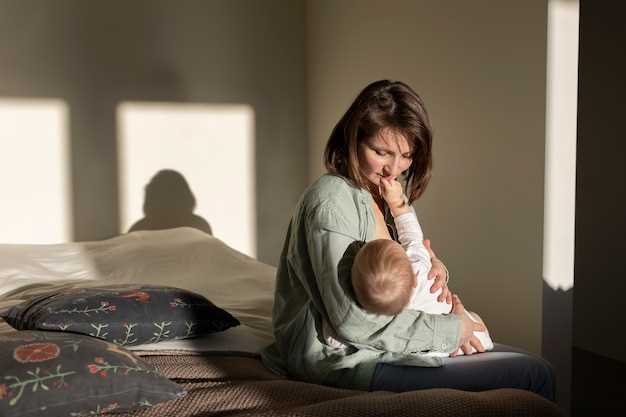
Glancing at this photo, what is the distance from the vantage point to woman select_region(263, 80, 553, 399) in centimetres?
178

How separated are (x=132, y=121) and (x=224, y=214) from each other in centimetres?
69

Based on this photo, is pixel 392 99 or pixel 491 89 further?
pixel 491 89

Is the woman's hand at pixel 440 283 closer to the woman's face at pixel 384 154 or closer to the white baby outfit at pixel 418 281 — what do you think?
the white baby outfit at pixel 418 281

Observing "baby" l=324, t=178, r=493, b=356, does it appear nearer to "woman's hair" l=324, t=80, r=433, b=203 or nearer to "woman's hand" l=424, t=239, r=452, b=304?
"woman's hand" l=424, t=239, r=452, b=304

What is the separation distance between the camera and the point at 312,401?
5.30ft

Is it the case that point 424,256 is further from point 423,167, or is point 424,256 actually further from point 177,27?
point 177,27

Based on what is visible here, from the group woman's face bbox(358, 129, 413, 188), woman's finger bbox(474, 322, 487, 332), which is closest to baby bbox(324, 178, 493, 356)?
woman's finger bbox(474, 322, 487, 332)

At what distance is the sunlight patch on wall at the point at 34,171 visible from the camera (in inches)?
140

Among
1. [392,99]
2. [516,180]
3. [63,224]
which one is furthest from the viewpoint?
[63,224]

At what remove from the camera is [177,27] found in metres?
3.92

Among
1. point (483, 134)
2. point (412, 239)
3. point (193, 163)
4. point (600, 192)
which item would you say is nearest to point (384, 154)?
point (412, 239)

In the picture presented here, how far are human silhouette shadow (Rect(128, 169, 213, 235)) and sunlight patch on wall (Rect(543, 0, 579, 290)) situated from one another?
1.98m

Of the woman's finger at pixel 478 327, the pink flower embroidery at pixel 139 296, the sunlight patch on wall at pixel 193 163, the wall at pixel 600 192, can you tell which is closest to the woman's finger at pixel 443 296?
the woman's finger at pixel 478 327

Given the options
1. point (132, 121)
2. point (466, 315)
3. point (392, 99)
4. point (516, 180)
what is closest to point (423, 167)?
point (392, 99)
